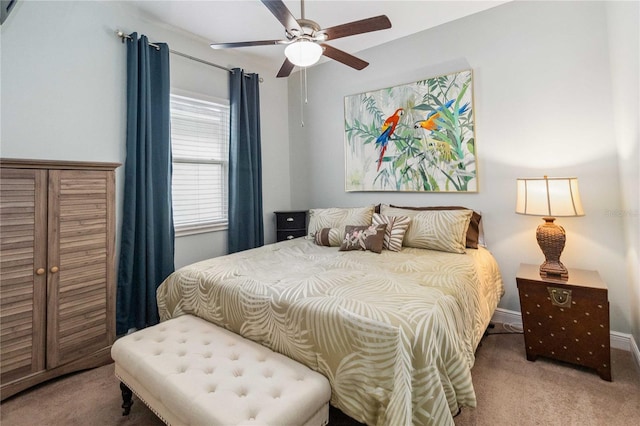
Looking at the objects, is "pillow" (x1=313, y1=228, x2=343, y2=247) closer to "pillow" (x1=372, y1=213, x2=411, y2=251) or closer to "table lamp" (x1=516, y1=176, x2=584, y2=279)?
"pillow" (x1=372, y1=213, x2=411, y2=251)

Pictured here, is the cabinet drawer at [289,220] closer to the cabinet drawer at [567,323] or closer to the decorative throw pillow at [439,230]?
the decorative throw pillow at [439,230]

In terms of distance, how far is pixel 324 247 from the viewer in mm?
2924

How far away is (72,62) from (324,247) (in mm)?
2582

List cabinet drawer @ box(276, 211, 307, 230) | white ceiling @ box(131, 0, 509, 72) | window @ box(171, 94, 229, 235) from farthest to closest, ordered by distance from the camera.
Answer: cabinet drawer @ box(276, 211, 307, 230) → window @ box(171, 94, 229, 235) → white ceiling @ box(131, 0, 509, 72)

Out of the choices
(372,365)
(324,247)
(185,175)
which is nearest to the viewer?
(372,365)

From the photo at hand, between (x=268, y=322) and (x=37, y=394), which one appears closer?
(x=268, y=322)

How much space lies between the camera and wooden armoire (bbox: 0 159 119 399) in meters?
1.79

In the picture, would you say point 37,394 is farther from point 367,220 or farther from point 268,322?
point 367,220

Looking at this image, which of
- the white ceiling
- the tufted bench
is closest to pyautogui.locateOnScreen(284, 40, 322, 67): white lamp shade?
the white ceiling

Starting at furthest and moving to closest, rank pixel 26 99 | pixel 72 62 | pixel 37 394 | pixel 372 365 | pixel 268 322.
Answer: pixel 72 62, pixel 26 99, pixel 37 394, pixel 268 322, pixel 372 365

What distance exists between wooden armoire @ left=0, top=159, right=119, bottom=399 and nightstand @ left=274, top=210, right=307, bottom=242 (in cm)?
188

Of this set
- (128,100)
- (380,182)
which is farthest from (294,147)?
(128,100)

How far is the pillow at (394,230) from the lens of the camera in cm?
263

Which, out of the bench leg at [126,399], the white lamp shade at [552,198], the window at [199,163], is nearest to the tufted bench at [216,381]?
the bench leg at [126,399]
